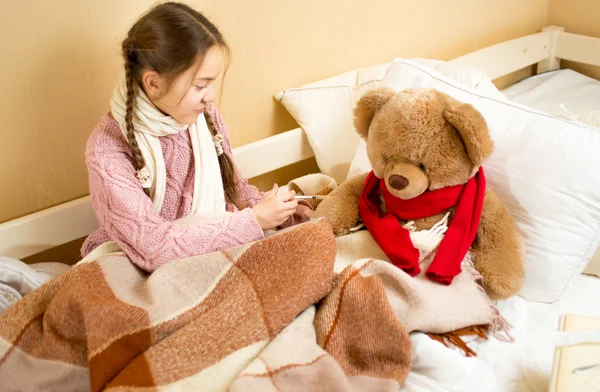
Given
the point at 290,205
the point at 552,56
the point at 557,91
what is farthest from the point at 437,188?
the point at 552,56

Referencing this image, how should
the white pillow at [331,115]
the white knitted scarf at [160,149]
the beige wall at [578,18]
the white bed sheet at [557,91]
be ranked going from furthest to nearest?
the beige wall at [578,18] < the white bed sheet at [557,91] < the white pillow at [331,115] < the white knitted scarf at [160,149]

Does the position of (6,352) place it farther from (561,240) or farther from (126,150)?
(561,240)

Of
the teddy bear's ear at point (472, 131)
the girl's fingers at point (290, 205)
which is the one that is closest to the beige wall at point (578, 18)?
A: the teddy bear's ear at point (472, 131)

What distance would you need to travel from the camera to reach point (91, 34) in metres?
1.32

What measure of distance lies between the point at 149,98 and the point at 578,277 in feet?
3.19

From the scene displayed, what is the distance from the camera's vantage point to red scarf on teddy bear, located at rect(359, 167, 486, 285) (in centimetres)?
115

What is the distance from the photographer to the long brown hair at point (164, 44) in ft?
3.73

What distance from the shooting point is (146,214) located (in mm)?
1170

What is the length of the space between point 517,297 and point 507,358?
8.2 inches

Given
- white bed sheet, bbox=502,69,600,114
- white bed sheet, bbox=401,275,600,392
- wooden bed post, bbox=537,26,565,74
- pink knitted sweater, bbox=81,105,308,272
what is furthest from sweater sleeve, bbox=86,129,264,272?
wooden bed post, bbox=537,26,565,74

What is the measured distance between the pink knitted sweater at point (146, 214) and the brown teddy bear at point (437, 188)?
28 cm

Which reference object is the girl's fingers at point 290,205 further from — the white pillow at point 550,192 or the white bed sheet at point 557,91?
the white bed sheet at point 557,91

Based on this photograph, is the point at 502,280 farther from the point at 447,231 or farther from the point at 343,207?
the point at 343,207

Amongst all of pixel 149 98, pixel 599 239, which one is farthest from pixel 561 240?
pixel 149 98
